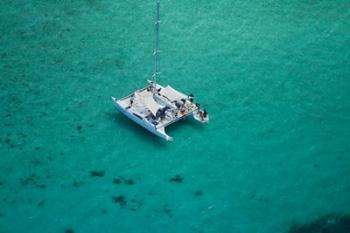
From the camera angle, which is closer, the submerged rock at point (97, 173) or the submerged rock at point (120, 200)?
the submerged rock at point (120, 200)

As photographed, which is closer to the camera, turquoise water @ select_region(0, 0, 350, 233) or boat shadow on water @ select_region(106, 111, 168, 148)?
turquoise water @ select_region(0, 0, 350, 233)

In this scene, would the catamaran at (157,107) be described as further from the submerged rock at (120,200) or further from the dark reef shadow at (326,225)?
the dark reef shadow at (326,225)

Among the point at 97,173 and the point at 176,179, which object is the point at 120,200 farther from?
the point at 176,179

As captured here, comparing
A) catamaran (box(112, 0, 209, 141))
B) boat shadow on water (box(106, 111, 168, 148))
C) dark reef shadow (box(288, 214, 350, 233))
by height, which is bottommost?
dark reef shadow (box(288, 214, 350, 233))

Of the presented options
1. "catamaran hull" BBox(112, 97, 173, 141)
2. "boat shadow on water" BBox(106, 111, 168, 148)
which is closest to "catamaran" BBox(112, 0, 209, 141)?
"catamaran hull" BBox(112, 97, 173, 141)

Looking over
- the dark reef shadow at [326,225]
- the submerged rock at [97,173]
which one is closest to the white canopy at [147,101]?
the submerged rock at [97,173]

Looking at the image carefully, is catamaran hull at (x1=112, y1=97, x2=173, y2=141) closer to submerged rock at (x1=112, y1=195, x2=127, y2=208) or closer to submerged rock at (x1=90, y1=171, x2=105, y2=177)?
submerged rock at (x1=90, y1=171, x2=105, y2=177)

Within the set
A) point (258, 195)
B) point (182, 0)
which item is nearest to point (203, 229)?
point (258, 195)

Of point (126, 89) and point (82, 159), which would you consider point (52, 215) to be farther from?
point (126, 89)
